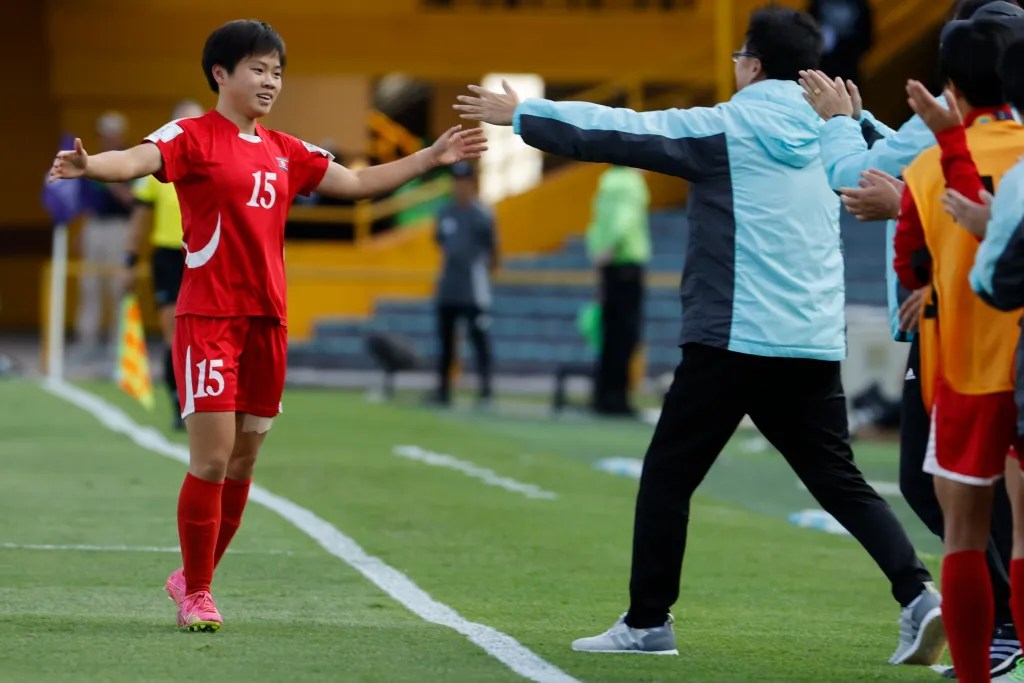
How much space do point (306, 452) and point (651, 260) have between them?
37.0 feet

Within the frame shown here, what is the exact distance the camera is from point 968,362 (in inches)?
208

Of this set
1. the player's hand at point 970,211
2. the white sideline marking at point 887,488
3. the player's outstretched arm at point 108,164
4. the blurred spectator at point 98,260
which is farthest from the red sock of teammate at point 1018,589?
the blurred spectator at point 98,260

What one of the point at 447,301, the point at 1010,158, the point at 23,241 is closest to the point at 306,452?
the point at 447,301

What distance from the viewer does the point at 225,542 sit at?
23.6 ft

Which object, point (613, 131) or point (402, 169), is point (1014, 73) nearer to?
point (613, 131)

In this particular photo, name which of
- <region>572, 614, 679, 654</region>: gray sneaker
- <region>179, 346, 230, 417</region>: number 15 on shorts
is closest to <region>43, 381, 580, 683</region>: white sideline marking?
<region>572, 614, 679, 654</region>: gray sneaker

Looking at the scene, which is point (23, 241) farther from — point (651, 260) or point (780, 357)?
point (780, 357)

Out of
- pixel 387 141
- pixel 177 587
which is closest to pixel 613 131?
pixel 177 587

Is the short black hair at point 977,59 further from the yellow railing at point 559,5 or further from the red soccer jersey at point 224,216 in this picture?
the yellow railing at point 559,5

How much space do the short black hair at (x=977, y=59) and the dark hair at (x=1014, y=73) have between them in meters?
0.26

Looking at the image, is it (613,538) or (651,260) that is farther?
(651,260)

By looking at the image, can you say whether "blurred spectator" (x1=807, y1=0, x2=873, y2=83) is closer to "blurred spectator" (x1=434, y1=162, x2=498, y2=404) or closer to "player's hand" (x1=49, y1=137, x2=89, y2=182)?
"blurred spectator" (x1=434, y1=162, x2=498, y2=404)

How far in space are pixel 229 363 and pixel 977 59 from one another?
264 centimetres

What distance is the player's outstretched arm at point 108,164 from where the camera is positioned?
6.40 metres
